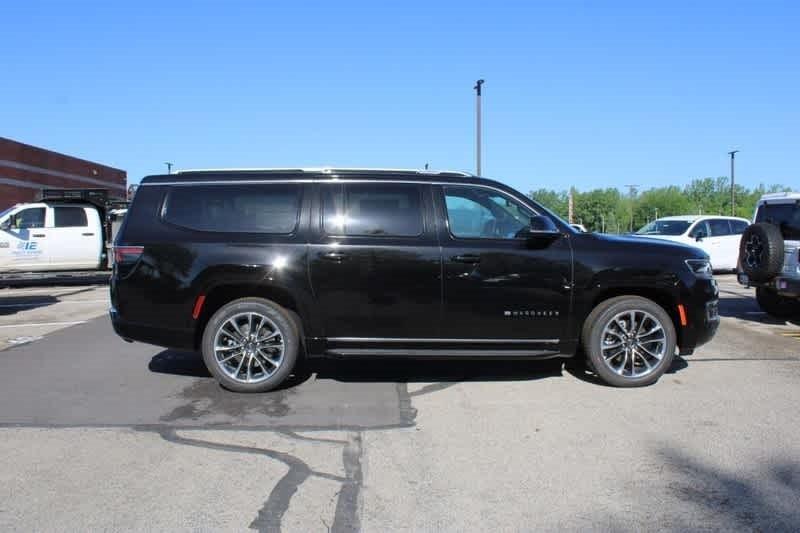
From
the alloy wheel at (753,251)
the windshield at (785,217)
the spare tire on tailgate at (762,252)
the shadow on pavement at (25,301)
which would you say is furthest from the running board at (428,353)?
the shadow on pavement at (25,301)

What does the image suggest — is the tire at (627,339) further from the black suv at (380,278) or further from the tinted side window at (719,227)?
the tinted side window at (719,227)

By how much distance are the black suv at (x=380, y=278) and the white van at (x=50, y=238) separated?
494 inches

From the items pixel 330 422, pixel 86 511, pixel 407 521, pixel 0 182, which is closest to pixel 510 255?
pixel 330 422

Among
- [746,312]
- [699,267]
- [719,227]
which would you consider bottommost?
[746,312]

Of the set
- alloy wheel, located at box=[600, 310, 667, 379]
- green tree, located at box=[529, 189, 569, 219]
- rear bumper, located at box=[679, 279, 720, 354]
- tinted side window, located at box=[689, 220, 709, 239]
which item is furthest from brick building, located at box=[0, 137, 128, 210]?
green tree, located at box=[529, 189, 569, 219]

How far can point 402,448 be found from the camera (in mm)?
4410

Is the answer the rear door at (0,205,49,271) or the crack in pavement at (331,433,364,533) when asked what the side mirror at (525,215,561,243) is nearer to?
the crack in pavement at (331,433,364,533)

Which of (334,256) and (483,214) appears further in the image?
(483,214)

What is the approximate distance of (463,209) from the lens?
588cm

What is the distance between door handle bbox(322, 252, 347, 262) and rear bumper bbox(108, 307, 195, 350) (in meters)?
1.41

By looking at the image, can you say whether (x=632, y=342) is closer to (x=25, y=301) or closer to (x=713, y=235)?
(x=25, y=301)

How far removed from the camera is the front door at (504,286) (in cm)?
569

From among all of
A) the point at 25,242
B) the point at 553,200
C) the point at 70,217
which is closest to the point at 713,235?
the point at 70,217

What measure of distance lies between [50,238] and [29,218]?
0.80 m
